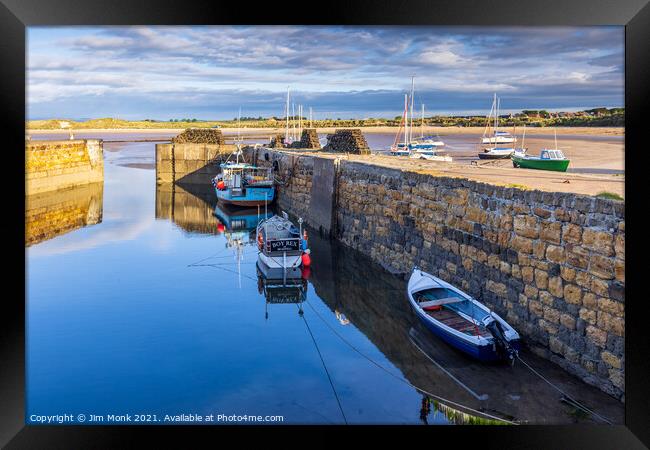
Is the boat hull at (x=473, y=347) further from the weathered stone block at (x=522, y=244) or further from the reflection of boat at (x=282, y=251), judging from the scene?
the reflection of boat at (x=282, y=251)

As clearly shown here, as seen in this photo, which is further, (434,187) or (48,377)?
(434,187)

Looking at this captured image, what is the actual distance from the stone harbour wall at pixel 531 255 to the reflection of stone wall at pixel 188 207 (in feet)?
31.0

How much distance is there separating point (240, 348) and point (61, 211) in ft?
57.3

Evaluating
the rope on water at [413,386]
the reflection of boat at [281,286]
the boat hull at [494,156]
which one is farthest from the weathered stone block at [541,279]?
the boat hull at [494,156]

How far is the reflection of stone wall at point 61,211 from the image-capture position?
20906 mm

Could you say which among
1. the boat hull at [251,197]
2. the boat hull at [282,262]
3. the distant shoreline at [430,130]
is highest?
the distant shoreline at [430,130]

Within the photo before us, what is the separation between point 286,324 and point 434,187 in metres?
3.79

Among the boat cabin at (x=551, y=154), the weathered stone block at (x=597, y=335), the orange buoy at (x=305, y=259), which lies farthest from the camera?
the boat cabin at (x=551, y=154)

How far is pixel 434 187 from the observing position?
12.6 meters

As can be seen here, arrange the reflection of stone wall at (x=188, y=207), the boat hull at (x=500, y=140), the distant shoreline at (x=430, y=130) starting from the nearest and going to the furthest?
the reflection of stone wall at (x=188, y=207) < the distant shoreline at (x=430, y=130) < the boat hull at (x=500, y=140)

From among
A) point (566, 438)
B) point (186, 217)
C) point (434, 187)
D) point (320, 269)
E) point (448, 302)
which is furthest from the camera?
point (186, 217)

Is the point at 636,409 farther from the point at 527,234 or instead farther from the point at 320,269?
the point at 320,269

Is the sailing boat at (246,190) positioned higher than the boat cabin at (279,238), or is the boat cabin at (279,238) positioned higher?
the sailing boat at (246,190)

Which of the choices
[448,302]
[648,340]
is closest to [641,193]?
[648,340]
